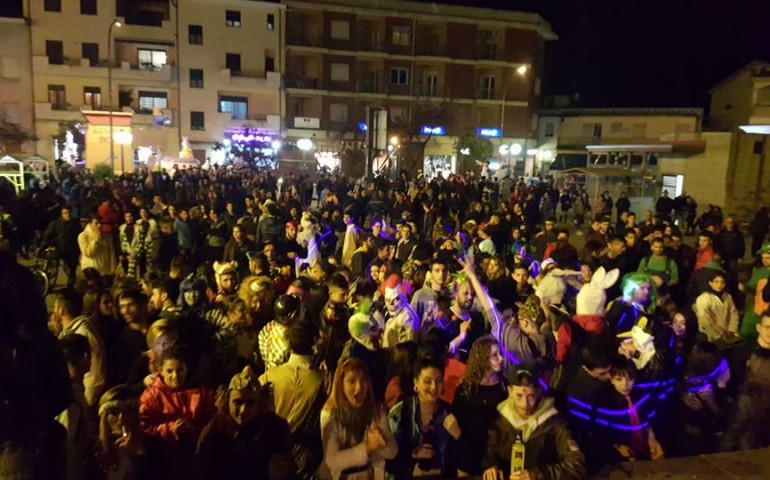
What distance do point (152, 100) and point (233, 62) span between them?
5.76m

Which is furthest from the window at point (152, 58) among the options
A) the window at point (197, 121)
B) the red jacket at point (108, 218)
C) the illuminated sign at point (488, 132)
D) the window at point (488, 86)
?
the red jacket at point (108, 218)

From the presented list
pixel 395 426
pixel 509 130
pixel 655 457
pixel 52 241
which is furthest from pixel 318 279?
pixel 509 130

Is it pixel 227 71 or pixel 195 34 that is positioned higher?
pixel 195 34

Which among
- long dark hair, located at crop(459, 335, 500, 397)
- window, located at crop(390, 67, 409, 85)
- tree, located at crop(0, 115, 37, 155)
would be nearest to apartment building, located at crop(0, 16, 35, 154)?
tree, located at crop(0, 115, 37, 155)

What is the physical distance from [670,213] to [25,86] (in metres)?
36.6

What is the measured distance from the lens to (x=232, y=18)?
4009 cm

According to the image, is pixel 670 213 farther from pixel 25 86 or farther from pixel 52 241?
pixel 25 86

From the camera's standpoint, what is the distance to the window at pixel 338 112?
43062 millimetres

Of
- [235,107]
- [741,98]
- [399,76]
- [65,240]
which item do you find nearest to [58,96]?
[235,107]

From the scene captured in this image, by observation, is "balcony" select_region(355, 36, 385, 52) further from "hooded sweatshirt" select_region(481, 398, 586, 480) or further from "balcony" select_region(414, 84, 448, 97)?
"hooded sweatshirt" select_region(481, 398, 586, 480)

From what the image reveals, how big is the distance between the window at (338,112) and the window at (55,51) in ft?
56.0

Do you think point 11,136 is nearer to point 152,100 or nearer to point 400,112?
point 152,100

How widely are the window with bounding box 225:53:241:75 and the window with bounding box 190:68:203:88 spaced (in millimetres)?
1842

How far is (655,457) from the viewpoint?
389cm
